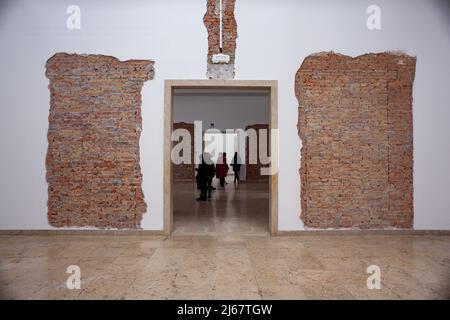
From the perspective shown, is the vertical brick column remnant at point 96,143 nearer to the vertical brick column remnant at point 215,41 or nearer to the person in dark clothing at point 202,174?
the vertical brick column remnant at point 215,41

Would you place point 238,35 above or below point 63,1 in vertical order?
below

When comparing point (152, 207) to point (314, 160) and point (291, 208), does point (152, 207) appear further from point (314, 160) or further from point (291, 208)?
point (314, 160)

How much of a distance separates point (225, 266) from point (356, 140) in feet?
9.97

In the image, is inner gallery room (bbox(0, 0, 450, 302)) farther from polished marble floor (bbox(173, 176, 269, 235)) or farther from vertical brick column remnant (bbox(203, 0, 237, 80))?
polished marble floor (bbox(173, 176, 269, 235))

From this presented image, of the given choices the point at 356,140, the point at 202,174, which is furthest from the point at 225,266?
the point at 202,174

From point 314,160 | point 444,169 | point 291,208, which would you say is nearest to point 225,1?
point 314,160

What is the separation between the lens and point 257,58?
5359mm

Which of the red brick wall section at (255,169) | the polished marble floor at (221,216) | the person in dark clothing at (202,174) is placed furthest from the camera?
the red brick wall section at (255,169)

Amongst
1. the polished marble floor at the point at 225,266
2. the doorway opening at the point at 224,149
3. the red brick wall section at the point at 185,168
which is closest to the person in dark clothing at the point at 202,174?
the doorway opening at the point at 224,149

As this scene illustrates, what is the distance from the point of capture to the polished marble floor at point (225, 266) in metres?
3.06

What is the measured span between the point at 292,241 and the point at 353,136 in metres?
1.97

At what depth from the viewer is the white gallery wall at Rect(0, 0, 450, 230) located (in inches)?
210

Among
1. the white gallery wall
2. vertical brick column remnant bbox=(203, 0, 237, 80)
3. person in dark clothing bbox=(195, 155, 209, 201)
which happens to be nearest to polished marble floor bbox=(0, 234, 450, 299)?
the white gallery wall

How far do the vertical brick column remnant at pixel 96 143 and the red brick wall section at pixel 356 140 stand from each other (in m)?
2.76
